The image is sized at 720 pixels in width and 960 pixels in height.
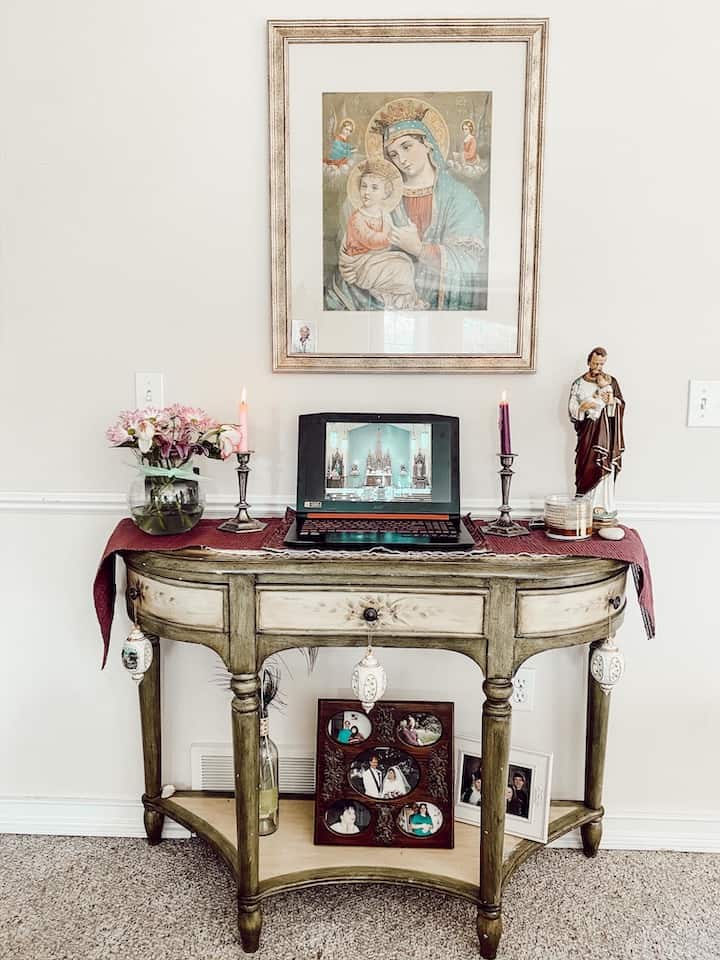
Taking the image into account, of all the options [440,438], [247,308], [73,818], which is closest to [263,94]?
[247,308]

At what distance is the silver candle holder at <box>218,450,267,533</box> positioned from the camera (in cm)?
171

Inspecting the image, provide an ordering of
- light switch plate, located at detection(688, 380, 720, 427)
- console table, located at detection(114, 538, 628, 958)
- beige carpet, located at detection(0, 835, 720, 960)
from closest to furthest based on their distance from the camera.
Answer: console table, located at detection(114, 538, 628, 958), beige carpet, located at detection(0, 835, 720, 960), light switch plate, located at detection(688, 380, 720, 427)

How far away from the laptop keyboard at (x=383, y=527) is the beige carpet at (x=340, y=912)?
2.99ft

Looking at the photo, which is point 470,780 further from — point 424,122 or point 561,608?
point 424,122

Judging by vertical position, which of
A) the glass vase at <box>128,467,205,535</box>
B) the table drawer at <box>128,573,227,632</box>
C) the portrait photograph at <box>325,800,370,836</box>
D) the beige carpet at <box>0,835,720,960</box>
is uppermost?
the glass vase at <box>128,467,205,535</box>

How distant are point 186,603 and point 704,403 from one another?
1.35 metres

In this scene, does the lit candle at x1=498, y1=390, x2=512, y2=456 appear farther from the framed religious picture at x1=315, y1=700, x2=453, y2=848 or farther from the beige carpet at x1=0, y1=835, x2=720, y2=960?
the beige carpet at x1=0, y1=835, x2=720, y2=960

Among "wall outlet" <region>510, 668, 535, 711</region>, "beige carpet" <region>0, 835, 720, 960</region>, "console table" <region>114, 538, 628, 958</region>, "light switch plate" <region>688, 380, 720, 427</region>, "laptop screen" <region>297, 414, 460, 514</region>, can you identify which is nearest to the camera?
"console table" <region>114, 538, 628, 958</region>

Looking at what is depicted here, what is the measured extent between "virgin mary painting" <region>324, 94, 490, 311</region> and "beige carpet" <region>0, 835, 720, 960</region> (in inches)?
57.3

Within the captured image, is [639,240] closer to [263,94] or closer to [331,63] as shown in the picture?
[331,63]

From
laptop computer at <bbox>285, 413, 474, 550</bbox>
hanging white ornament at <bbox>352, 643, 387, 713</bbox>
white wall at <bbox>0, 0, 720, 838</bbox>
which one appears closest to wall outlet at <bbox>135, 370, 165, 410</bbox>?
white wall at <bbox>0, 0, 720, 838</bbox>

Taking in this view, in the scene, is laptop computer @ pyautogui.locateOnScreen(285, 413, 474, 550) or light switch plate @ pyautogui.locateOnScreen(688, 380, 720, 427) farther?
light switch plate @ pyautogui.locateOnScreen(688, 380, 720, 427)

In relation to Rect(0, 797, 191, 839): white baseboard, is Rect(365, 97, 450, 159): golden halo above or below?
above

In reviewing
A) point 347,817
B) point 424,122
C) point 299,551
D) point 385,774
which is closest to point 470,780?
point 385,774
